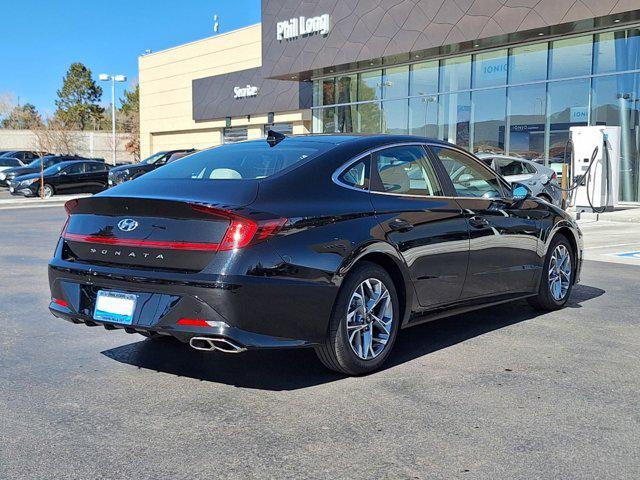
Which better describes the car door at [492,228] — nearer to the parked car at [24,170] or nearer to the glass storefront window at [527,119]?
the glass storefront window at [527,119]

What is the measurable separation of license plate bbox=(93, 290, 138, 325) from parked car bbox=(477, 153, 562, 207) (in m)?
13.0

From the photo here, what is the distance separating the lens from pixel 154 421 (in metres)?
3.94

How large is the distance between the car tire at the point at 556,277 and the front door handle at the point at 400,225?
2170mm

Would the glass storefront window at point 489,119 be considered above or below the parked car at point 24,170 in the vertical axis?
above

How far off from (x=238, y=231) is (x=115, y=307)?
923 mm

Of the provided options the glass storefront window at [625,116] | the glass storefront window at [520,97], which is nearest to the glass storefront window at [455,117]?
the glass storefront window at [520,97]

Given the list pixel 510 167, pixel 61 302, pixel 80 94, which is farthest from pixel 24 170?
pixel 80 94

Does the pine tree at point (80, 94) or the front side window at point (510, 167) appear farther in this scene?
Answer: the pine tree at point (80, 94)

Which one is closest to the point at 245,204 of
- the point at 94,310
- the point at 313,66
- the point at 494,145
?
the point at 94,310

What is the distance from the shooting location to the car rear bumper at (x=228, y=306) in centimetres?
413

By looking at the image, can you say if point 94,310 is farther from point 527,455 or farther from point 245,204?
point 527,455

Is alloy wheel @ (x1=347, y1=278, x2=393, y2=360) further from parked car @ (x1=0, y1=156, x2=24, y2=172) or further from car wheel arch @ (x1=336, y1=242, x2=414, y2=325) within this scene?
parked car @ (x1=0, y1=156, x2=24, y2=172)

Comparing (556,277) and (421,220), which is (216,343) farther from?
(556,277)

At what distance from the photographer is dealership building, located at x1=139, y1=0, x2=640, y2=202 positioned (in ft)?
65.2
